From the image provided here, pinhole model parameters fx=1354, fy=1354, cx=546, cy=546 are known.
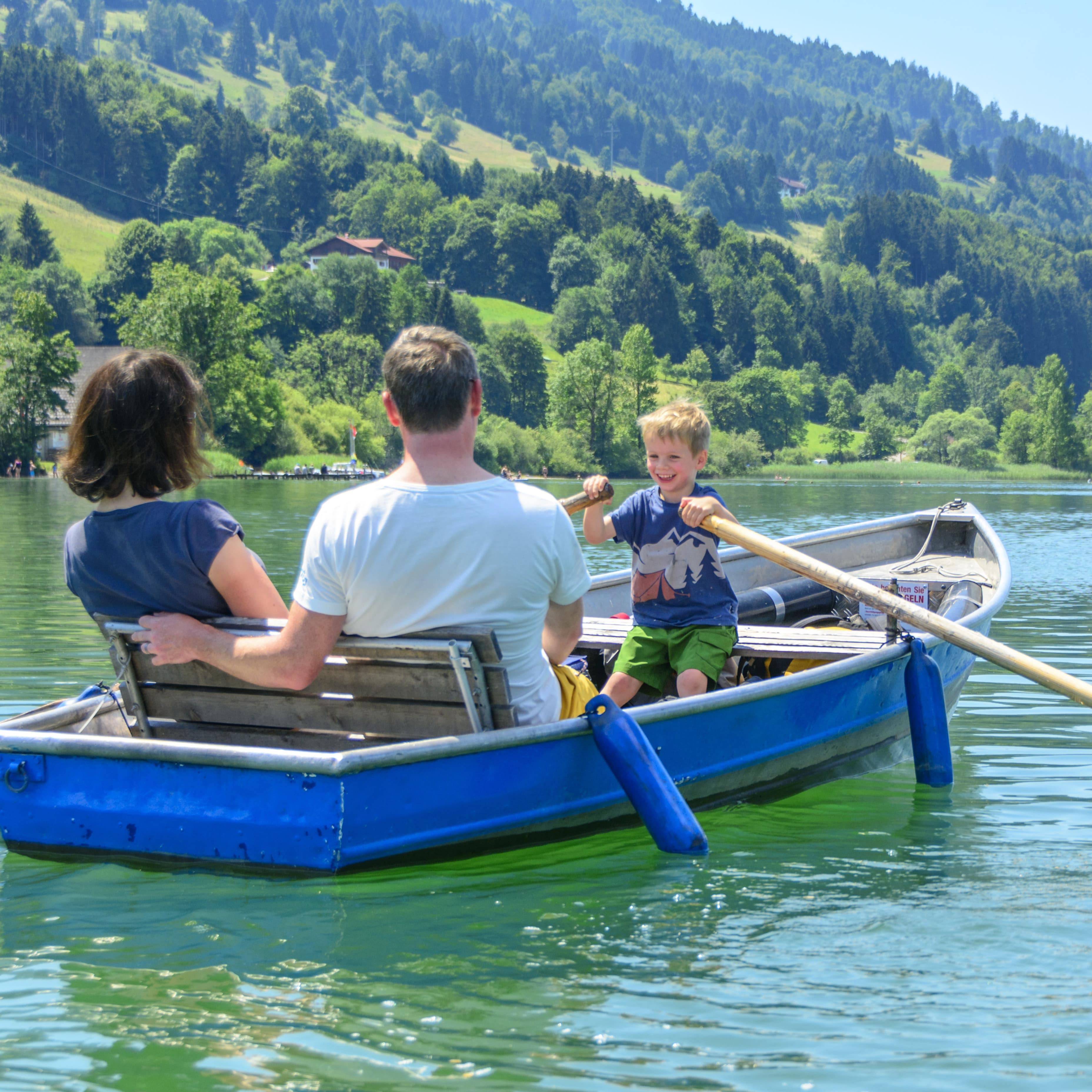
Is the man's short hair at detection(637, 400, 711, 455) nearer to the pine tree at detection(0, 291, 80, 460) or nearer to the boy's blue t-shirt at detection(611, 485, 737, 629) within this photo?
the boy's blue t-shirt at detection(611, 485, 737, 629)

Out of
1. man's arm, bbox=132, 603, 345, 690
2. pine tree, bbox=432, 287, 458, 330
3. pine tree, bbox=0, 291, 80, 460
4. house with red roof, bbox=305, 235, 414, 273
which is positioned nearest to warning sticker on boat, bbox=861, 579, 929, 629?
man's arm, bbox=132, 603, 345, 690

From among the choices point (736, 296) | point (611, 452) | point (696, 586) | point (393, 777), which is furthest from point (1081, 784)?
point (736, 296)

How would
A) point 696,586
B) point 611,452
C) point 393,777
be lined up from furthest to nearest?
1. point 611,452
2. point 696,586
3. point 393,777

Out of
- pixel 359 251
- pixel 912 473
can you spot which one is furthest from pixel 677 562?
pixel 359 251

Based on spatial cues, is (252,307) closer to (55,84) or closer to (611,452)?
(611,452)

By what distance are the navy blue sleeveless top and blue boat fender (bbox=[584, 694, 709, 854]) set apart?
61.8 inches

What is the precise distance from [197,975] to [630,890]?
1.79m

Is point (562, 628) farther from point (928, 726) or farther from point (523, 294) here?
point (523, 294)

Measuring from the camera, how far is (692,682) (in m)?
6.76

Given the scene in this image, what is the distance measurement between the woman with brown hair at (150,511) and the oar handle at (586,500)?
6.81 ft

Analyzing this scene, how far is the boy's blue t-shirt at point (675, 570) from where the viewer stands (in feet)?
22.9

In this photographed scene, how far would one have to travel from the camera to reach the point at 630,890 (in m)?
5.42

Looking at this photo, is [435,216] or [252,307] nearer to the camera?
[252,307]

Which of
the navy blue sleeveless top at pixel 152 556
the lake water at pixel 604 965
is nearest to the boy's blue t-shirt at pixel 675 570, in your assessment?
the lake water at pixel 604 965
